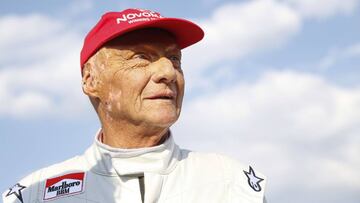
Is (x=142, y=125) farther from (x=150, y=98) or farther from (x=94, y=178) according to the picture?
(x=94, y=178)

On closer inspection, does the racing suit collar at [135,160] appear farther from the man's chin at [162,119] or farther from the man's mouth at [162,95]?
the man's mouth at [162,95]

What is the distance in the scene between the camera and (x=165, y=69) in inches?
219

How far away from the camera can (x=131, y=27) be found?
567cm

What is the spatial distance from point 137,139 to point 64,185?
760 millimetres

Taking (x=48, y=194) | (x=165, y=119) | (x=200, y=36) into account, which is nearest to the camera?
(x=165, y=119)

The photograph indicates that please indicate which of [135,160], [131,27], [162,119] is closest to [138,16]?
[131,27]

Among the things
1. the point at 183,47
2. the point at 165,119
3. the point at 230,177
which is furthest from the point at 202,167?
the point at 183,47

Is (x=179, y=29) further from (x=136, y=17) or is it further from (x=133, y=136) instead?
(x=133, y=136)

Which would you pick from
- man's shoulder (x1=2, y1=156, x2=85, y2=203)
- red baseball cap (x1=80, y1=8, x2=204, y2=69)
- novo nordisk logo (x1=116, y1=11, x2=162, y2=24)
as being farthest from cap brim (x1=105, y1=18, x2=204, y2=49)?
man's shoulder (x1=2, y1=156, x2=85, y2=203)

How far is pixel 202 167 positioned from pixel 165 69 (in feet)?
3.10

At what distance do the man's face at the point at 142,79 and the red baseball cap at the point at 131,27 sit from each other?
8cm

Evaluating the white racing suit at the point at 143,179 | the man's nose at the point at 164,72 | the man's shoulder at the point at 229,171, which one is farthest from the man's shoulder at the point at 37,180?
the man's nose at the point at 164,72

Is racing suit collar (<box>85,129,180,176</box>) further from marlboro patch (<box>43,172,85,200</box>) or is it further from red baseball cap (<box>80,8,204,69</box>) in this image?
red baseball cap (<box>80,8,204,69</box>)

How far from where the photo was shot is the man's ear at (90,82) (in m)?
5.88
